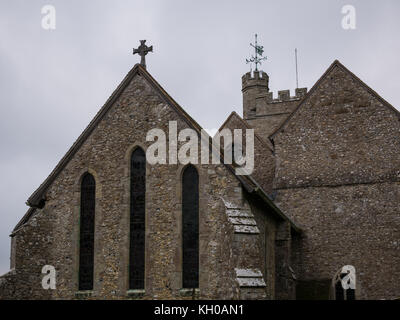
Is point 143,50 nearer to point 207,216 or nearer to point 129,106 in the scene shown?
point 129,106

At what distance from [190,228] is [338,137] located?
9.77 metres

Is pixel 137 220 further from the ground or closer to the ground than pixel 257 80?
closer to the ground

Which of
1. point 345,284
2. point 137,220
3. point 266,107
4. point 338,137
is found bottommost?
point 345,284

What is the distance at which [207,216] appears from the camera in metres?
16.5

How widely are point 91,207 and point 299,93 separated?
2767cm

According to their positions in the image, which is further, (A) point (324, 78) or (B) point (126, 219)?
(A) point (324, 78)

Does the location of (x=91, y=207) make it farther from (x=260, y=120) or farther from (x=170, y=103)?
(x=260, y=120)

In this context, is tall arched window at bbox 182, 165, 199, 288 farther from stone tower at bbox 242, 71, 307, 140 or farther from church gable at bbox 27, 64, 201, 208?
stone tower at bbox 242, 71, 307, 140

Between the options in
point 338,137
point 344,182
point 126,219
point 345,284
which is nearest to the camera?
point 126,219

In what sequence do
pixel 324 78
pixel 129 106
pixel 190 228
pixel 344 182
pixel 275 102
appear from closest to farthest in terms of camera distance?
pixel 190 228 → pixel 129 106 → pixel 344 182 → pixel 324 78 → pixel 275 102

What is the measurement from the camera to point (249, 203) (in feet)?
55.7

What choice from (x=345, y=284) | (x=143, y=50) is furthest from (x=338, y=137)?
(x=143, y=50)

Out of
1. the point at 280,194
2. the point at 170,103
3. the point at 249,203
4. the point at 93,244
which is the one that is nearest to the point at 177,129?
the point at 170,103

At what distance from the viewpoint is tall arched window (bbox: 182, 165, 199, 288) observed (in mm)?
16438
